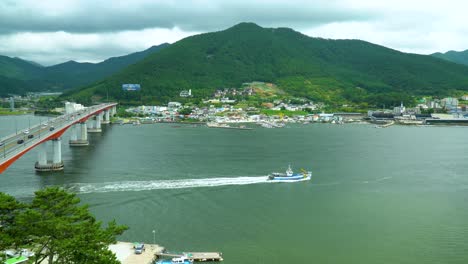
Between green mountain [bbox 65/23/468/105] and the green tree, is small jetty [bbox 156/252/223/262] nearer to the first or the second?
the green tree

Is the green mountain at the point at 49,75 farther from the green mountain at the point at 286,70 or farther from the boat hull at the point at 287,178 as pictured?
the boat hull at the point at 287,178

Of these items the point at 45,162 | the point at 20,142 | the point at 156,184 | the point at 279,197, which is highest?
the point at 20,142

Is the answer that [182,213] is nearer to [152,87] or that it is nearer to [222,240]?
[222,240]

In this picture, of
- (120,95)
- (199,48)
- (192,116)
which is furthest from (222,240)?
(199,48)

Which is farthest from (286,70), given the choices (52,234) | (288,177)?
(52,234)

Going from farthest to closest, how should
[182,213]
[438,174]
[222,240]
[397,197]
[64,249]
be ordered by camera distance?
[438,174]
[397,197]
[182,213]
[222,240]
[64,249]

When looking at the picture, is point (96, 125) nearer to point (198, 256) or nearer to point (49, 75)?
point (198, 256)
